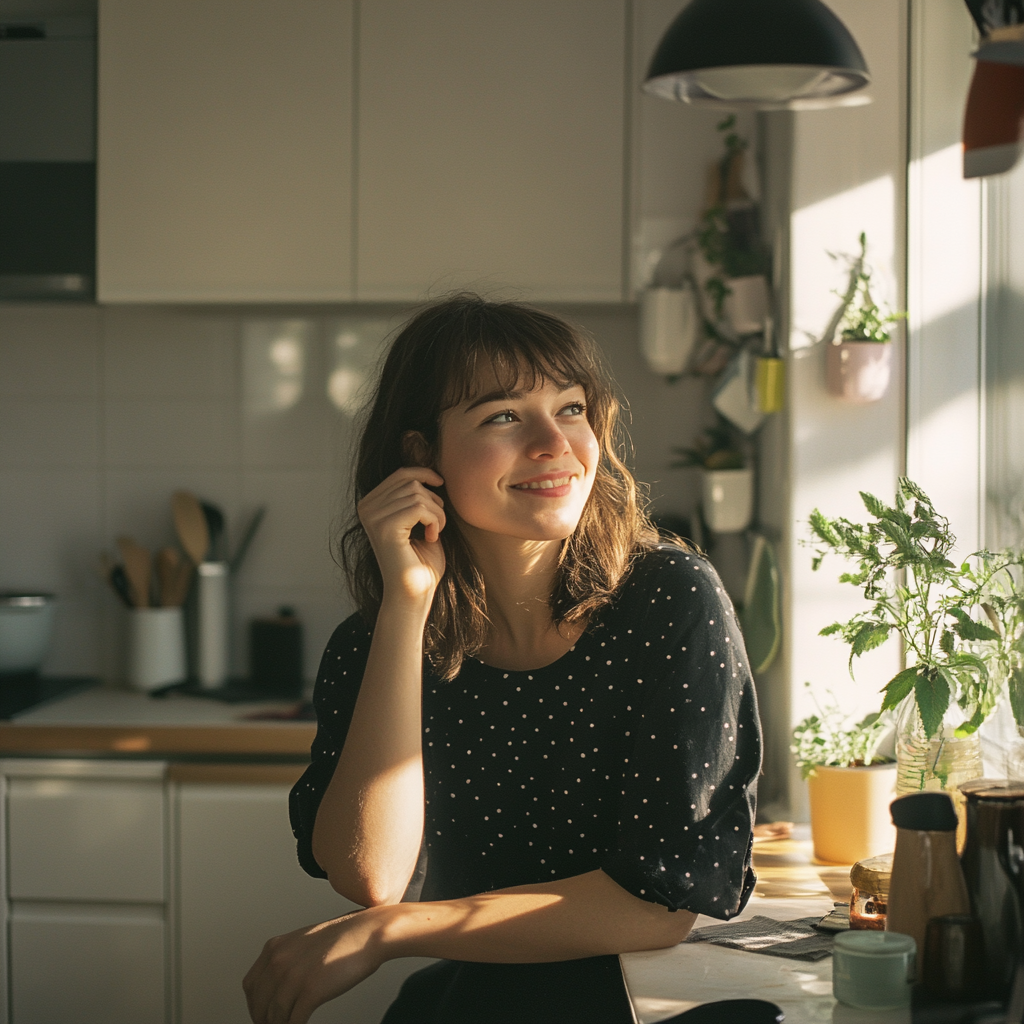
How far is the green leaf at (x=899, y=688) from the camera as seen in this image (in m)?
1.38

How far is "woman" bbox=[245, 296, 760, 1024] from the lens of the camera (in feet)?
4.07

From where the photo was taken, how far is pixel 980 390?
1.95 metres

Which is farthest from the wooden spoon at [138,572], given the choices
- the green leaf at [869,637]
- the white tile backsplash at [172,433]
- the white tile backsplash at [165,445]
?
Result: the green leaf at [869,637]

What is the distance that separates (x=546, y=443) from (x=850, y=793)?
0.78 metres

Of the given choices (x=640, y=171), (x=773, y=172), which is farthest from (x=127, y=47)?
(x=773, y=172)

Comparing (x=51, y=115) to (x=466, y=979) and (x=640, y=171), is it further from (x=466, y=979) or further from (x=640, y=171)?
(x=466, y=979)

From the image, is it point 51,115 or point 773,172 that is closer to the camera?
point 773,172

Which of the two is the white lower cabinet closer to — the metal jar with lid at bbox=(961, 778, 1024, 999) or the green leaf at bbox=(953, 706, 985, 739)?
the green leaf at bbox=(953, 706, 985, 739)

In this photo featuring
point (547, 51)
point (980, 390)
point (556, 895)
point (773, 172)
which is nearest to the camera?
point (556, 895)

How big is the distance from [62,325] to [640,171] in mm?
1486

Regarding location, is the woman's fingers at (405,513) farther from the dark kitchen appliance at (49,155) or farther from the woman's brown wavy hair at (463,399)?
the dark kitchen appliance at (49,155)

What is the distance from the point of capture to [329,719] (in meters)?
1.54

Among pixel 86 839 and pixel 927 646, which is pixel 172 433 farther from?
pixel 927 646

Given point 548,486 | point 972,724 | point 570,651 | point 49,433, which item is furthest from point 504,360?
point 49,433
